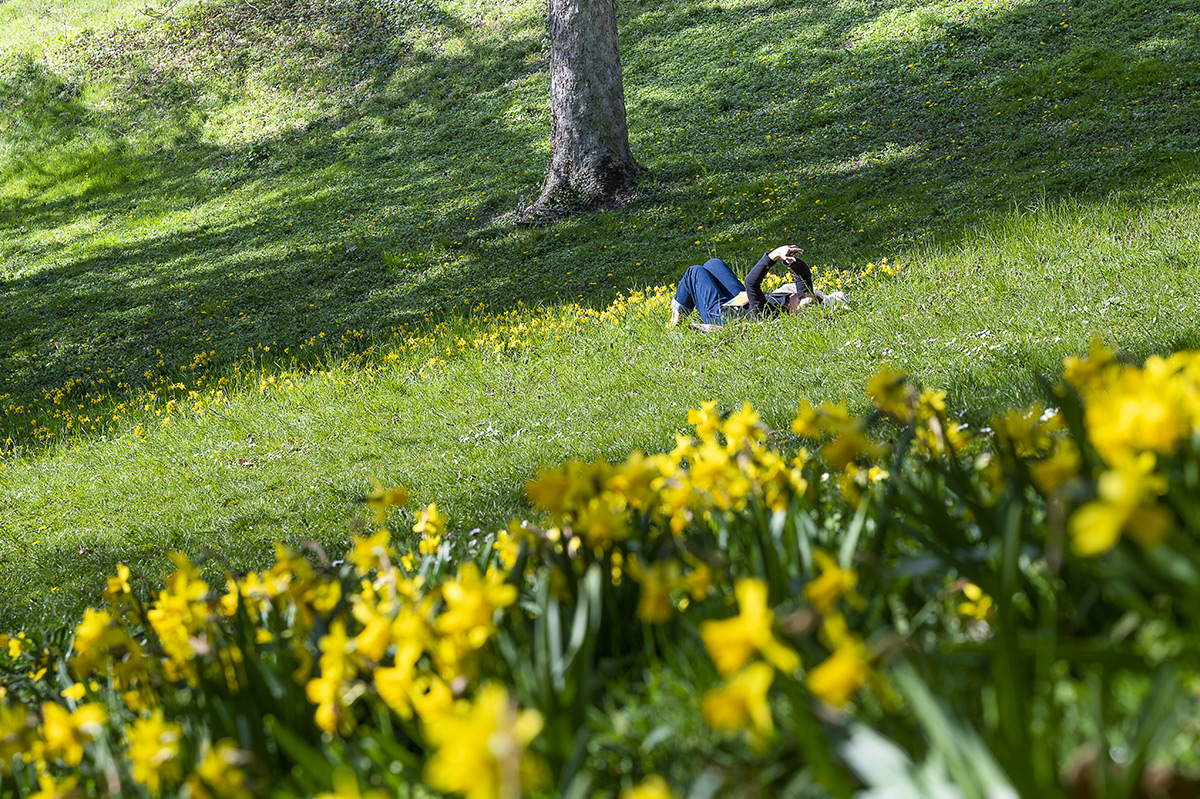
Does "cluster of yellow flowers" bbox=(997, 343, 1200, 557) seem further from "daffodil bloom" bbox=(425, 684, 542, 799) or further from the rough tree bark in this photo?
the rough tree bark

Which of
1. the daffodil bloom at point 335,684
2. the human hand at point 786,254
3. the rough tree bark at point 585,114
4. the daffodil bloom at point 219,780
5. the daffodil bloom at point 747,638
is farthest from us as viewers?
the rough tree bark at point 585,114

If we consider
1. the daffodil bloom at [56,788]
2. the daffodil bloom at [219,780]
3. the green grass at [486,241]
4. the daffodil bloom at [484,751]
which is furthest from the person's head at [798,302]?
the daffodil bloom at [484,751]

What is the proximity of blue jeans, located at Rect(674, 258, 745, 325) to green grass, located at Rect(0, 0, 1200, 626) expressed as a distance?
0.27m

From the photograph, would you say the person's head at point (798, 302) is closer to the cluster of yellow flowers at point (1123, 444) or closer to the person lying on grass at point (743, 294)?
the person lying on grass at point (743, 294)

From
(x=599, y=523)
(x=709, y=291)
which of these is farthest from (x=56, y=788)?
(x=709, y=291)

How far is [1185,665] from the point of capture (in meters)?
1.12

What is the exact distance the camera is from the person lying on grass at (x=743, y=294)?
717 centimetres

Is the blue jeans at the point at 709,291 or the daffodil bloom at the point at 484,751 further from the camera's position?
the blue jeans at the point at 709,291

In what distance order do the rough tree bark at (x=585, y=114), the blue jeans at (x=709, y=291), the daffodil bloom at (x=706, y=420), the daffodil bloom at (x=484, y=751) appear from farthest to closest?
the rough tree bark at (x=585, y=114) < the blue jeans at (x=709, y=291) < the daffodil bloom at (x=706, y=420) < the daffodil bloom at (x=484, y=751)

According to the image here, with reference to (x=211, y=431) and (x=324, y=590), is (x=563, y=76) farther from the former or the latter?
(x=324, y=590)

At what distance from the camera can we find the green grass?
5.69 m

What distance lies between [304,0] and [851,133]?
18002 millimetres

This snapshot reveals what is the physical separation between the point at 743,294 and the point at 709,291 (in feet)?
1.05

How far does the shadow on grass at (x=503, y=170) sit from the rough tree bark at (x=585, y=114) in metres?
0.53
